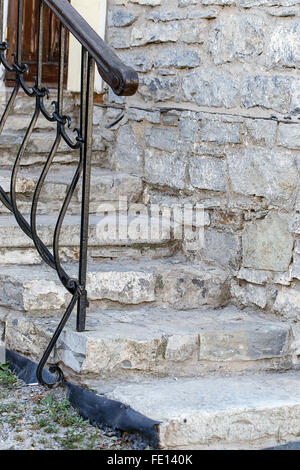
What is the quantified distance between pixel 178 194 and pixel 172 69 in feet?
1.99

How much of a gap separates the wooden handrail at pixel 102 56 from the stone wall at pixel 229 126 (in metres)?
0.79

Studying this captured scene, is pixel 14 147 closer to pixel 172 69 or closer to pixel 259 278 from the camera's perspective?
pixel 172 69

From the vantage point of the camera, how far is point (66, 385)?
115 inches

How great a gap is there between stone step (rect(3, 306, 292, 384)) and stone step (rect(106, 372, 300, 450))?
0.31 ft

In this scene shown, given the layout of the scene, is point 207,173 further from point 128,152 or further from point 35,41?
point 35,41

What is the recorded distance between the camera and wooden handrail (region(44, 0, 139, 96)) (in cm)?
263

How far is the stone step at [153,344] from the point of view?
2.86 metres

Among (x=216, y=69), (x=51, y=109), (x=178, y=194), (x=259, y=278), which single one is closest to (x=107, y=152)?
(x=51, y=109)

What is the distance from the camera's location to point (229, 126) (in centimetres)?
340

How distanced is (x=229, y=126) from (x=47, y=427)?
4.97ft

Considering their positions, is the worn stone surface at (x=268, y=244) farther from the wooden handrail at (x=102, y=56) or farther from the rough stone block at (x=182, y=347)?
the wooden handrail at (x=102, y=56)

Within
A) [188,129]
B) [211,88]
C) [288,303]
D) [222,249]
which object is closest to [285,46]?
[211,88]

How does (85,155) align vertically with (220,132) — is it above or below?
below

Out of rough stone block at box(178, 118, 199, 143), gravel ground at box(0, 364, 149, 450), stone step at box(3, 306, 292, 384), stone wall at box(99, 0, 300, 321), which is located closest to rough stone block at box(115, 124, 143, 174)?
stone wall at box(99, 0, 300, 321)
